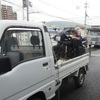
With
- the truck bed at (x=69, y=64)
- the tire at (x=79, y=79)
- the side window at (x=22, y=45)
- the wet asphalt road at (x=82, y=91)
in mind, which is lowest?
the wet asphalt road at (x=82, y=91)

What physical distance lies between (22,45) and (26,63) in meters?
0.46

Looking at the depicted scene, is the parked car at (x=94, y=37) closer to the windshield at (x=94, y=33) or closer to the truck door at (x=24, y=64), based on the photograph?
the windshield at (x=94, y=33)

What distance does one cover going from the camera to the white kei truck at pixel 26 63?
3.00 meters

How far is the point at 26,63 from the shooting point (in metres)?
3.41

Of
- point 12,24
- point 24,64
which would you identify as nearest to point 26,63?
point 24,64

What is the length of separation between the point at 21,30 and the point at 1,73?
104cm

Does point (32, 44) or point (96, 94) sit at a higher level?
point (32, 44)

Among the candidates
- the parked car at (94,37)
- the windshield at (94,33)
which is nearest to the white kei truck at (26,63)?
the parked car at (94,37)

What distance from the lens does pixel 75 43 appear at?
657 cm

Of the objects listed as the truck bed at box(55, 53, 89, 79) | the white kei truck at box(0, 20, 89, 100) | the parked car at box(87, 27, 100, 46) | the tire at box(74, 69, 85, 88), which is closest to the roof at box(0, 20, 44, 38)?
the white kei truck at box(0, 20, 89, 100)

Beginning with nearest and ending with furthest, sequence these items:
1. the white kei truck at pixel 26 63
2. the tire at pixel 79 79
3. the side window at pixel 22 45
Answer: the white kei truck at pixel 26 63 < the side window at pixel 22 45 < the tire at pixel 79 79

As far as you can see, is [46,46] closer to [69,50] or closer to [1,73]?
[1,73]

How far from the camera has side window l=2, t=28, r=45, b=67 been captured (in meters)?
3.22

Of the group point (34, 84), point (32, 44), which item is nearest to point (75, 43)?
point (32, 44)
